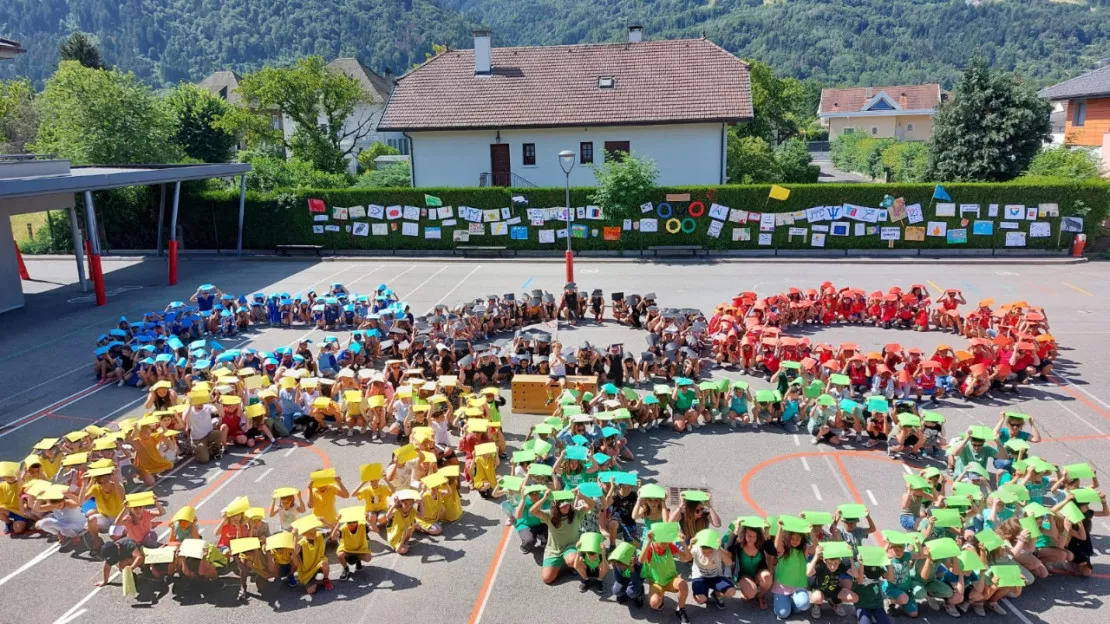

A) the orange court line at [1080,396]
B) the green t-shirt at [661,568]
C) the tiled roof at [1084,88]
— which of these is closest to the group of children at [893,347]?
the orange court line at [1080,396]

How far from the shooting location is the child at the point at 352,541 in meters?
9.65

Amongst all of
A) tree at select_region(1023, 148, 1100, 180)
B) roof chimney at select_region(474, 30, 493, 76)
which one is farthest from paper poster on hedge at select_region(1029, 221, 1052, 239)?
roof chimney at select_region(474, 30, 493, 76)

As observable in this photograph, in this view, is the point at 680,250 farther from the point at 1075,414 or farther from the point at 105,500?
the point at 105,500

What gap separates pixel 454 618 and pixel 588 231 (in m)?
26.0

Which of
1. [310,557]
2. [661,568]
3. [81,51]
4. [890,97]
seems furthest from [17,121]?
[890,97]

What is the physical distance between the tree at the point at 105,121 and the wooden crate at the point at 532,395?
3449 cm

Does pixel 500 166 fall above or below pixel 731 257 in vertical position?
above

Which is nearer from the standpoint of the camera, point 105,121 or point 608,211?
point 608,211

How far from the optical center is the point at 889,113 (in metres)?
105

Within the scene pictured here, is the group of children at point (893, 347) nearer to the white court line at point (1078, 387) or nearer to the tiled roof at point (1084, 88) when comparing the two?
the white court line at point (1078, 387)

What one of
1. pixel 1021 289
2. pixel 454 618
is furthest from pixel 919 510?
pixel 1021 289

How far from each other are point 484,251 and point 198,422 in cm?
2185

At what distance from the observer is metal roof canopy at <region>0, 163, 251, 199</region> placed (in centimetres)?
2241

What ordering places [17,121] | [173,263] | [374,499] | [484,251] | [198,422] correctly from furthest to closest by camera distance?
[17,121] < [484,251] < [173,263] < [198,422] < [374,499]
